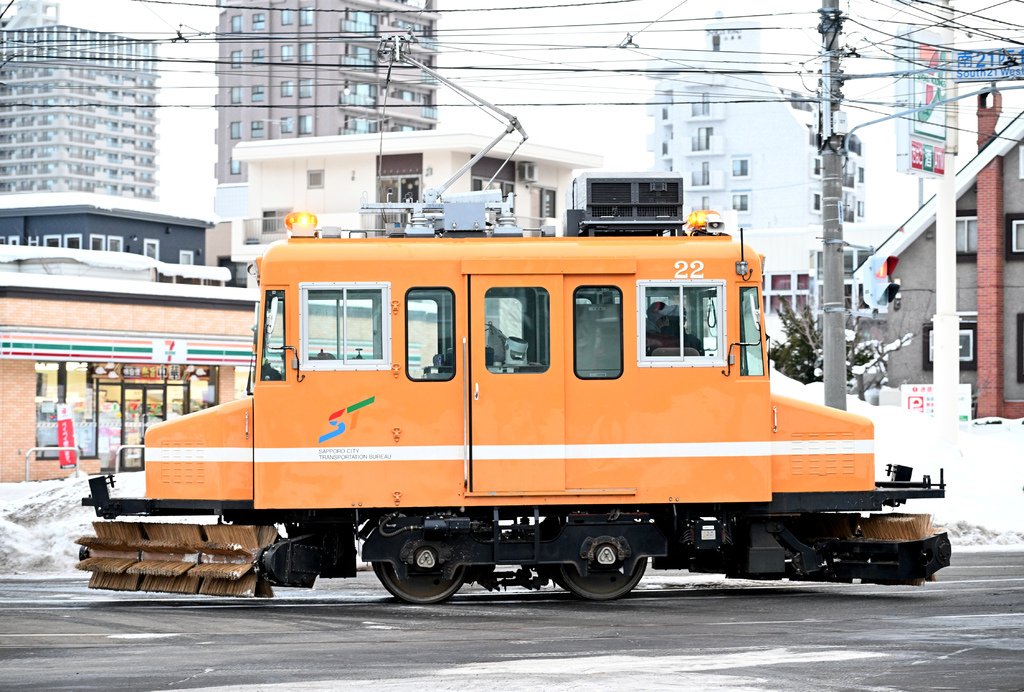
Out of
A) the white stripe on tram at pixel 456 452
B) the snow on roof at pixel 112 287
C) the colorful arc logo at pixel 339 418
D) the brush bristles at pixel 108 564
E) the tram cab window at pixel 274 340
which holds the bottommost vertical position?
the brush bristles at pixel 108 564

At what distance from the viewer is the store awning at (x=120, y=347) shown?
120 feet

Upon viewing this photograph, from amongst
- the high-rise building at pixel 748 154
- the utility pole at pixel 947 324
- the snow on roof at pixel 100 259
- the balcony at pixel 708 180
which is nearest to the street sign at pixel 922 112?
the utility pole at pixel 947 324

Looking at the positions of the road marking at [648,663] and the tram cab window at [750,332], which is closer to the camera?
the road marking at [648,663]

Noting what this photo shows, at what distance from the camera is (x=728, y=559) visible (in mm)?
14664

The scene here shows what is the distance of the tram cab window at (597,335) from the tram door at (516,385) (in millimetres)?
181

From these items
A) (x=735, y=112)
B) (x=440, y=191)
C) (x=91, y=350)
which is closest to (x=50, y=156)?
(x=735, y=112)

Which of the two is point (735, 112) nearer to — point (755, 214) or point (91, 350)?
point (755, 214)

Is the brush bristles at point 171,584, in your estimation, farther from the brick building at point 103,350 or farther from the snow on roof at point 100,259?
the snow on roof at point 100,259

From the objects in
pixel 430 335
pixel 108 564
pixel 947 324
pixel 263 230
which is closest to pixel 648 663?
pixel 430 335

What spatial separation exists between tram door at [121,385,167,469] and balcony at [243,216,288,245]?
845 inches

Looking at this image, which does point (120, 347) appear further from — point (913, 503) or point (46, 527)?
point (913, 503)

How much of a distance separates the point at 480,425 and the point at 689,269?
2440mm

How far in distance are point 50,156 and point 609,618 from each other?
653 ft

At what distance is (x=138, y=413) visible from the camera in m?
40.2
